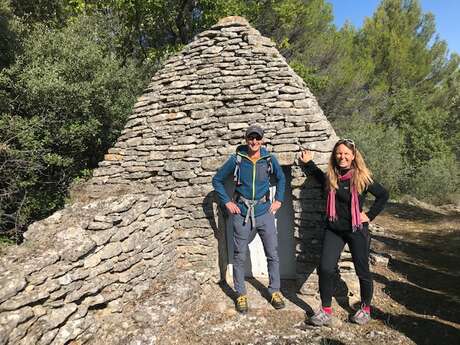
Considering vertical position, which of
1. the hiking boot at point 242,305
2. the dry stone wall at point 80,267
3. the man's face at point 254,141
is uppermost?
the man's face at point 254,141

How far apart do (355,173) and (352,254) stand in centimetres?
84

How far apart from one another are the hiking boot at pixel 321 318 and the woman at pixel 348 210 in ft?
0.82

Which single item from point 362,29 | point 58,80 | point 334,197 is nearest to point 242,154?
point 334,197

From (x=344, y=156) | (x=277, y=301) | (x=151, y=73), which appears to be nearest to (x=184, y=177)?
(x=277, y=301)

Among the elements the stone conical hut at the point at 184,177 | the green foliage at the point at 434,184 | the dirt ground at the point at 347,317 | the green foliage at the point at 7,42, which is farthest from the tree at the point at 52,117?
the green foliage at the point at 434,184

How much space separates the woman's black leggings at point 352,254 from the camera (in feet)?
10.7

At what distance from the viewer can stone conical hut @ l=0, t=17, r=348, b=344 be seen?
3.45 m

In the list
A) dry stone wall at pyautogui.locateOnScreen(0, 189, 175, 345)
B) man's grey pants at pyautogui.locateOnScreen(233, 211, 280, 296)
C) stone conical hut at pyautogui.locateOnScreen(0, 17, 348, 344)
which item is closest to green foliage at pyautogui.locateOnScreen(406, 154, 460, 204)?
stone conical hut at pyautogui.locateOnScreen(0, 17, 348, 344)

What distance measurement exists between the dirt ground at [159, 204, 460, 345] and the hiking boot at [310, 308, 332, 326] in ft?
0.21

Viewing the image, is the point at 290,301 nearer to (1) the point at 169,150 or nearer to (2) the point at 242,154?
(2) the point at 242,154

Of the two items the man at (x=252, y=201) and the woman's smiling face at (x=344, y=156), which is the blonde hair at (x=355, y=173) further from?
the man at (x=252, y=201)

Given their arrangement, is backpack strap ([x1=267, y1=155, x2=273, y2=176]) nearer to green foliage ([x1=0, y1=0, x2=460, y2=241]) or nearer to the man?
the man

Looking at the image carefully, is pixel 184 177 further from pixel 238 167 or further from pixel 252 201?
pixel 252 201

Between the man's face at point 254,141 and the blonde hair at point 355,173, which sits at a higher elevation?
the man's face at point 254,141
